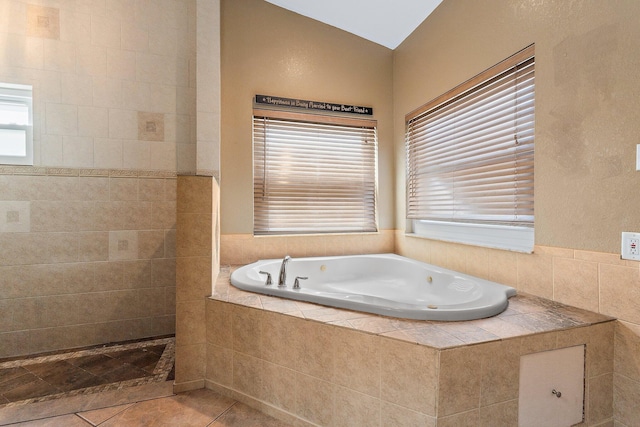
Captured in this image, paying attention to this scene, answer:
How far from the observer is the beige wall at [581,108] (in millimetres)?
1315

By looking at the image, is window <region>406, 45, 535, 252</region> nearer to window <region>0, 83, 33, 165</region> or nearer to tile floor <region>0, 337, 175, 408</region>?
tile floor <region>0, 337, 175, 408</region>

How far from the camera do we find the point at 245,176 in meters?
2.68

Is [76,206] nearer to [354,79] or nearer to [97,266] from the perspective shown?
[97,266]

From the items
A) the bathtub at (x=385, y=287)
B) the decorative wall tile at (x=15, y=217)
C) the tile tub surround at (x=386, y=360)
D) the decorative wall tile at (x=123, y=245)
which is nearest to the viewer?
the tile tub surround at (x=386, y=360)

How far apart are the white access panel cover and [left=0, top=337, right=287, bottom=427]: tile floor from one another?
42.4 inches

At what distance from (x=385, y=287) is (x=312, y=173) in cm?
123

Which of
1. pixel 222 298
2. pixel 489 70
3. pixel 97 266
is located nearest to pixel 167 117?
pixel 97 266

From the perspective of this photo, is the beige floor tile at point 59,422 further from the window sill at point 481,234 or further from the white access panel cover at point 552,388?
the window sill at point 481,234

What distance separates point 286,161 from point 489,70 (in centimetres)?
171

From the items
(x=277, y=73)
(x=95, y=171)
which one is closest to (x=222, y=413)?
(x=95, y=171)

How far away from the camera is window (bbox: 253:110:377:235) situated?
276 centimetres

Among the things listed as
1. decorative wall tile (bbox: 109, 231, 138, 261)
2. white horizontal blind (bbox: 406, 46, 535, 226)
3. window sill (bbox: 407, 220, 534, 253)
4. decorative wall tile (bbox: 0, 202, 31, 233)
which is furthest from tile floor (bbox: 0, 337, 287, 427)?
white horizontal blind (bbox: 406, 46, 535, 226)

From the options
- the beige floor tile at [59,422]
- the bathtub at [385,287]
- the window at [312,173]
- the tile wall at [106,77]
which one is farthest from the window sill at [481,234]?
the beige floor tile at [59,422]

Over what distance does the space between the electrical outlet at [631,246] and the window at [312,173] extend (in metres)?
1.93
